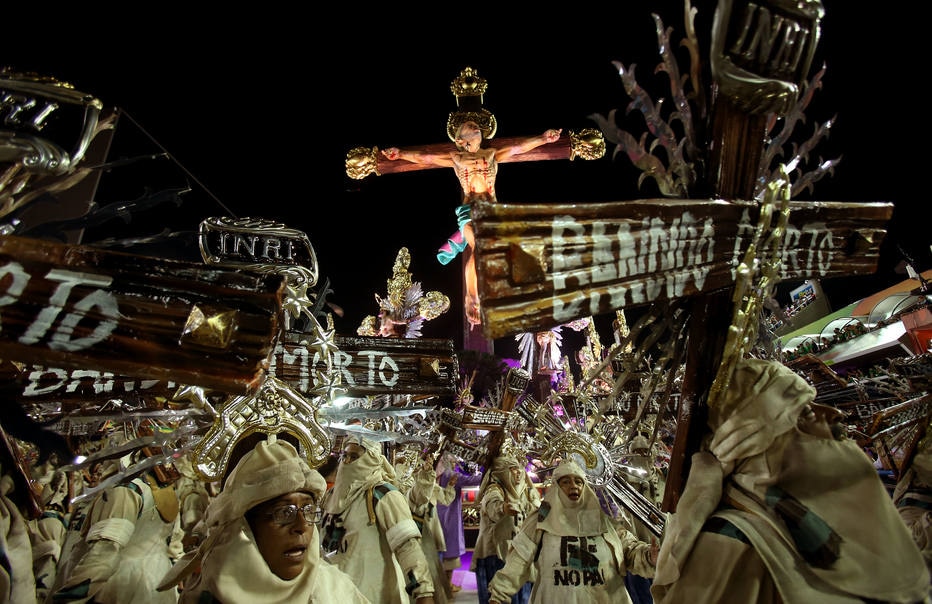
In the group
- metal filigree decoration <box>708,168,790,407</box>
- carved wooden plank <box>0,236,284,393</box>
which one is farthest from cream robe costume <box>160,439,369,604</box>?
metal filigree decoration <box>708,168,790,407</box>

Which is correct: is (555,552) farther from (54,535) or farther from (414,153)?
(414,153)

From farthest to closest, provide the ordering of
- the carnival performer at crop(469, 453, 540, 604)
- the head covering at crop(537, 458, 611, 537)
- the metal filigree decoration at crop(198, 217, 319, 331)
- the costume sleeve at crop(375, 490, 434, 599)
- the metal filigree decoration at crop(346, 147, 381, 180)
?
the metal filigree decoration at crop(346, 147, 381, 180), the carnival performer at crop(469, 453, 540, 604), the head covering at crop(537, 458, 611, 537), the costume sleeve at crop(375, 490, 434, 599), the metal filigree decoration at crop(198, 217, 319, 331)

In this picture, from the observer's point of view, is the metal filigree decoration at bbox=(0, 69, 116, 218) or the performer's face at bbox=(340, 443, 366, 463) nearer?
the metal filigree decoration at bbox=(0, 69, 116, 218)

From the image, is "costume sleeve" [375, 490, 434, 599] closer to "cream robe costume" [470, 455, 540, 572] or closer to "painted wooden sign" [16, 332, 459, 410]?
"painted wooden sign" [16, 332, 459, 410]

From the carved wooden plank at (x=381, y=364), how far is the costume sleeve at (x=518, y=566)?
6.51 ft

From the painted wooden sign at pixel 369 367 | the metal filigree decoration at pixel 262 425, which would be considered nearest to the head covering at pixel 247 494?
the metal filigree decoration at pixel 262 425

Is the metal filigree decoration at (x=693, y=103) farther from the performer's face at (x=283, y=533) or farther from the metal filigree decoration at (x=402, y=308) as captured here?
the metal filigree decoration at (x=402, y=308)

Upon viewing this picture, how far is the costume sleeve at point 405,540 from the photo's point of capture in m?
4.11

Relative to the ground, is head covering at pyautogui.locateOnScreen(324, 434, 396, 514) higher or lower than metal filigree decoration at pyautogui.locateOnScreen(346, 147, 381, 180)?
lower

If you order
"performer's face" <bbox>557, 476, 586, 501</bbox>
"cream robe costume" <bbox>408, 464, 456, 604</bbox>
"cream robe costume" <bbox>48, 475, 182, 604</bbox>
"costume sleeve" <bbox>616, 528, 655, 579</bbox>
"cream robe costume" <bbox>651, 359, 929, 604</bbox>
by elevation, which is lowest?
"cream robe costume" <bbox>408, 464, 456, 604</bbox>

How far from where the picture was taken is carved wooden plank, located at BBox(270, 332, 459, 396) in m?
3.43

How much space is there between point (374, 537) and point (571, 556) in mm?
1772

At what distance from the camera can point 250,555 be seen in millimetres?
2250

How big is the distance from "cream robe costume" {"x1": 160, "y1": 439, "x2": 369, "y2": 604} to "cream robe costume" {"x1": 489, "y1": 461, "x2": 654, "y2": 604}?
7.47 feet
